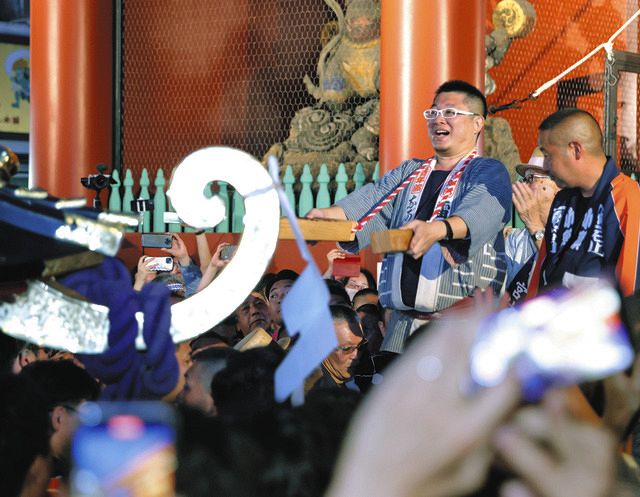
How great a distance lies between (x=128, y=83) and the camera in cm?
952

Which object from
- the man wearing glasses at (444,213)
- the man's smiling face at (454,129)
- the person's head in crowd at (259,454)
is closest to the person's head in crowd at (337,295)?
the man wearing glasses at (444,213)

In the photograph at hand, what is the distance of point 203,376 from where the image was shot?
262cm

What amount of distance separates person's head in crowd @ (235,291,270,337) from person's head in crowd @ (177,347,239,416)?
245 cm

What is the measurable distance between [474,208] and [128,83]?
6745 mm

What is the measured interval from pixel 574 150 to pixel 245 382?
1.83 m

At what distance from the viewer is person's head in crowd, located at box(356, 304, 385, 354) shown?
5.30 meters

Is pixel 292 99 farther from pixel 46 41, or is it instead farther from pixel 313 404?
pixel 313 404

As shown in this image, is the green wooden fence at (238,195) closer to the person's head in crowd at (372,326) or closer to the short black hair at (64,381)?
the person's head in crowd at (372,326)

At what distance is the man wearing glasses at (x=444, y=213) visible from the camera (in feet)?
11.2

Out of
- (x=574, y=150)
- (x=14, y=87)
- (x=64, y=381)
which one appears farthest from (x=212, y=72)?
(x=64, y=381)

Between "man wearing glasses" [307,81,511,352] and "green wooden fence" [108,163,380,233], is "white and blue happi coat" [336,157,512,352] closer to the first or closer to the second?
"man wearing glasses" [307,81,511,352]

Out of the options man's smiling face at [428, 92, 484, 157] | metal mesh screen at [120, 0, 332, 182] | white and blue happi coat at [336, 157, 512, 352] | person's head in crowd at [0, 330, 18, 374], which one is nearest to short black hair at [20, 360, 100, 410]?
person's head in crowd at [0, 330, 18, 374]

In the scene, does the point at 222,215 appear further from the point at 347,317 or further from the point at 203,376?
the point at 347,317

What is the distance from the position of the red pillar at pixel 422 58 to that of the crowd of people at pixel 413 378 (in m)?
1.67
